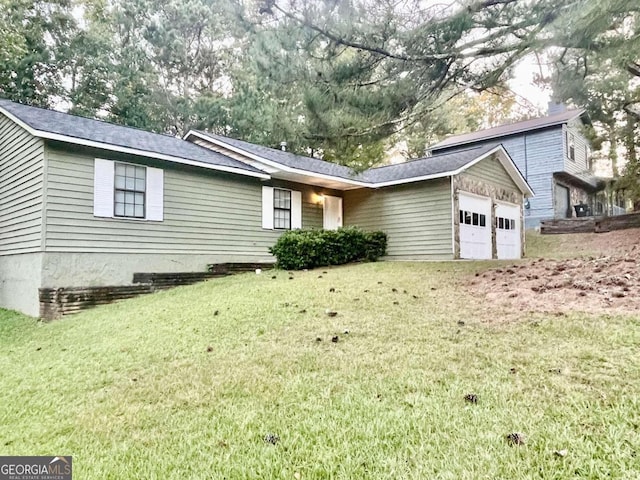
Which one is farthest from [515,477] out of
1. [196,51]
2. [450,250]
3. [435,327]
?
[196,51]

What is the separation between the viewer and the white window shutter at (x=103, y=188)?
8883mm

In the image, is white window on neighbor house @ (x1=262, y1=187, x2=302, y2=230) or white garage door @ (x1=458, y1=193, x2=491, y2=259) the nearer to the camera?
white window on neighbor house @ (x1=262, y1=187, x2=302, y2=230)

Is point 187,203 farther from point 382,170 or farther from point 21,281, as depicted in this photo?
point 382,170

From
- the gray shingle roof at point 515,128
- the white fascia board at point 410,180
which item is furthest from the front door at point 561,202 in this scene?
the white fascia board at point 410,180

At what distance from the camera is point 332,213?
14.5 m

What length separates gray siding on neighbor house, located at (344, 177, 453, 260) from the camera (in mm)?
12484

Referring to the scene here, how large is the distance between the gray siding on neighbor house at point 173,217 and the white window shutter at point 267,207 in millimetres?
141

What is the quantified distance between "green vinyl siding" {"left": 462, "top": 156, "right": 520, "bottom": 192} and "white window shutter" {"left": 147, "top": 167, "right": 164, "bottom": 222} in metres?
8.83

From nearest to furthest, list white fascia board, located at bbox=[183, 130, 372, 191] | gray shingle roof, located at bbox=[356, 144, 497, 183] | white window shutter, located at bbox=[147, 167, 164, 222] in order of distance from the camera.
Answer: white window shutter, located at bbox=[147, 167, 164, 222] < white fascia board, located at bbox=[183, 130, 372, 191] < gray shingle roof, located at bbox=[356, 144, 497, 183]

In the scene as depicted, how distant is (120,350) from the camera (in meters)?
4.92

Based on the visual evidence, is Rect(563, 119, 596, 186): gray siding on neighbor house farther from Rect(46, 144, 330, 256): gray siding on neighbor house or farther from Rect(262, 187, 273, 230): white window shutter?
Rect(262, 187, 273, 230): white window shutter

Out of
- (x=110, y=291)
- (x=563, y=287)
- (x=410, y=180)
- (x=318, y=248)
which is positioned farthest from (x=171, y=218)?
(x=563, y=287)

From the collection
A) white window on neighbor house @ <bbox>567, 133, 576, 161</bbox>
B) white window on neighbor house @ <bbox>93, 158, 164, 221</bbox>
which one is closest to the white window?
white window on neighbor house @ <bbox>93, 158, 164, 221</bbox>

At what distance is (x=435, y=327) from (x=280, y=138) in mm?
5039
